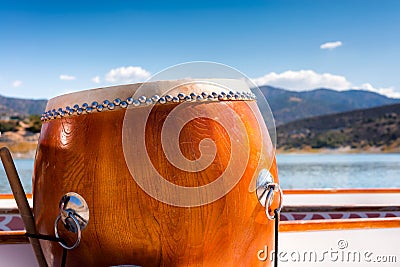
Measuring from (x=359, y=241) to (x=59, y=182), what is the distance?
696 mm

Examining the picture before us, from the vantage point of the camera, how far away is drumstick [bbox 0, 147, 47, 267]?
0.71 m

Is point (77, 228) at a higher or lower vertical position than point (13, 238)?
higher

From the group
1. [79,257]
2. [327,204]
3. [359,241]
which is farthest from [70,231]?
[327,204]

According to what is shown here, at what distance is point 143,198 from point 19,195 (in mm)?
203

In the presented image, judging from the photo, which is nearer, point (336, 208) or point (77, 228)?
point (77, 228)

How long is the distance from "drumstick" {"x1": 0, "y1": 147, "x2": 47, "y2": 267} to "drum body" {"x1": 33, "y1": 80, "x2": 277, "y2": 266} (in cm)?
6

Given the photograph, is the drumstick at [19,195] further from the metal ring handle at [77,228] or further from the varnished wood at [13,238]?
the varnished wood at [13,238]

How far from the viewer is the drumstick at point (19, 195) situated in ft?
2.31

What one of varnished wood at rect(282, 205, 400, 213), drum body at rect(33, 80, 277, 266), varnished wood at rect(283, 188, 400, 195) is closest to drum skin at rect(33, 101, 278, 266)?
drum body at rect(33, 80, 277, 266)

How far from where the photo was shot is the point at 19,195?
726 millimetres

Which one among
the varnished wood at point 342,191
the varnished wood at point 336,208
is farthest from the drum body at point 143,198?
the varnished wood at point 342,191

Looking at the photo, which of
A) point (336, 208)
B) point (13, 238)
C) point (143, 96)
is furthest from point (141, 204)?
point (336, 208)

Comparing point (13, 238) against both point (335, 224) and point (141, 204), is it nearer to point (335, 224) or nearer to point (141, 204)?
point (141, 204)

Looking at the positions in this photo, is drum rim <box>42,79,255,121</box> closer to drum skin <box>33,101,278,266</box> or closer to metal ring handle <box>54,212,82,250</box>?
drum skin <box>33,101,278,266</box>
